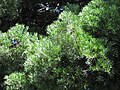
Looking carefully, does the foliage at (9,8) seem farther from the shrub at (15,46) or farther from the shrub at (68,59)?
the shrub at (68,59)

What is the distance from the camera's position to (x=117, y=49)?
2.52m

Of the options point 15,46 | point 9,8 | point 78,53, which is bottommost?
point 78,53

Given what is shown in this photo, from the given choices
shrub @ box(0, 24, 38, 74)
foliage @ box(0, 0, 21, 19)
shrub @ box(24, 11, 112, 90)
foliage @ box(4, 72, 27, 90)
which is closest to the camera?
shrub @ box(24, 11, 112, 90)

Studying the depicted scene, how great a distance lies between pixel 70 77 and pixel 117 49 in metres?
0.39


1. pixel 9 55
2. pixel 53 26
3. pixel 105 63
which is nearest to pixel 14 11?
pixel 9 55

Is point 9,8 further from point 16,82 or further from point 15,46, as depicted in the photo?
point 16,82

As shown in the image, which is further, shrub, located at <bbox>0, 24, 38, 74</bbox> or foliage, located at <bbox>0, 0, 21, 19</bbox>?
foliage, located at <bbox>0, 0, 21, 19</bbox>

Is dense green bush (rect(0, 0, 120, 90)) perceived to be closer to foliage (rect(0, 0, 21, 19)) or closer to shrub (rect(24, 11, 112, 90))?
shrub (rect(24, 11, 112, 90))

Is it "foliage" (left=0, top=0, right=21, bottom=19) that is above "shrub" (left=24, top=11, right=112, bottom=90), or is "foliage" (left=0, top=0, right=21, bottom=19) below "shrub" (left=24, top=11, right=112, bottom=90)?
above

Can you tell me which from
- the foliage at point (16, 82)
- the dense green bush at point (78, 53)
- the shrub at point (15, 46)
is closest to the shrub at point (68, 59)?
the dense green bush at point (78, 53)

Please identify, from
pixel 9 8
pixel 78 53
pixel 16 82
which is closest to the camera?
pixel 78 53

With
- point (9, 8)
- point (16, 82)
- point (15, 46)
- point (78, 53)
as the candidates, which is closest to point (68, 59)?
point (78, 53)

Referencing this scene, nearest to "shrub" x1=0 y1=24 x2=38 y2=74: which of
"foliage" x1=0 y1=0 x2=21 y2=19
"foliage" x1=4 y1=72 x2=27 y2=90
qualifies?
"foliage" x1=4 y1=72 x2=27 y2=90

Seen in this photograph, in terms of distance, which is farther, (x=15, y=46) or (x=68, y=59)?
(x=15, y=46)
